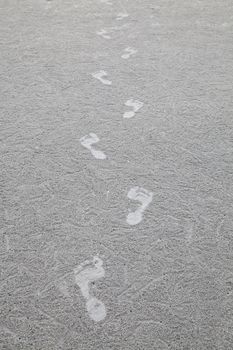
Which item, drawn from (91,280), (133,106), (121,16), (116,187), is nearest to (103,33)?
(121,16)

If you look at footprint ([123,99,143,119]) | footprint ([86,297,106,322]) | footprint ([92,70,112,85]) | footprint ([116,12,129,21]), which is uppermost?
footprint ([116,12,129,21])

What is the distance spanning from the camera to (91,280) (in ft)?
3.55

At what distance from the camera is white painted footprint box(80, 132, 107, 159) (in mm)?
1490

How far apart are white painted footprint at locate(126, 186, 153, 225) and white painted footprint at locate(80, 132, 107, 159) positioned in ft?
0.67

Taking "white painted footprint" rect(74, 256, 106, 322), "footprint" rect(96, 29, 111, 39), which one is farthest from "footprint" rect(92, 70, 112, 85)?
"white painted footprint" rect(74, 256, 106, 322)

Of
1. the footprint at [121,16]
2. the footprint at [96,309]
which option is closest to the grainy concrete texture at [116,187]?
the footprint at [96,309]

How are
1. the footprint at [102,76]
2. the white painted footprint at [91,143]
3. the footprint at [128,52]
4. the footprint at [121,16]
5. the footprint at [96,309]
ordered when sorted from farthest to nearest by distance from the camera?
the footprint at [121,16] < the footprint at [128,52] < the footprint at [102,76] < the white painted footprint at [91,143] < the footprint at [96,309]

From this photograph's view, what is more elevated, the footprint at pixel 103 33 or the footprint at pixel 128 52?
the footprint at pixel 103 33

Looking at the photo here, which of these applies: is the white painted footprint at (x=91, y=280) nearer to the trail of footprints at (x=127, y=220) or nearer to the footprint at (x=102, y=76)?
the trail of footprints at (x=127, y=220)

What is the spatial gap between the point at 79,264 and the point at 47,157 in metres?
0.50

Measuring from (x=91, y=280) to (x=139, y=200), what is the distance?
34 cm

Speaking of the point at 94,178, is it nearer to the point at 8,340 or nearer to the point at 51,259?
the point at 51,259

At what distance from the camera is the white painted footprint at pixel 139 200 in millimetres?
1256

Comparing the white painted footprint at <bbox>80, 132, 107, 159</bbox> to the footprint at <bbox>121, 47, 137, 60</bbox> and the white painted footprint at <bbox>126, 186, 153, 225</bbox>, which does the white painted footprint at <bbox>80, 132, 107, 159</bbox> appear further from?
the footprint at <bbox>121, 47, 137, 60</bbox>
